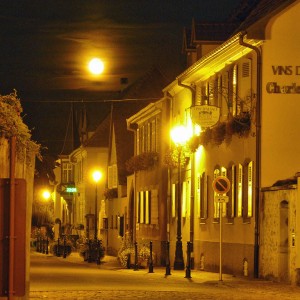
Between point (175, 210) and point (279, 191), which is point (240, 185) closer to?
point (279, 191)

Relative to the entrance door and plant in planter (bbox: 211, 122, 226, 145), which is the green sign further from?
the entrance door

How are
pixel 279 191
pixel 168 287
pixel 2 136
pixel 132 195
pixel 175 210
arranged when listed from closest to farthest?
pixel 2 136 → pixel 168 287 → pixel 279 191 → pixel 175 210 → pixel 132 195

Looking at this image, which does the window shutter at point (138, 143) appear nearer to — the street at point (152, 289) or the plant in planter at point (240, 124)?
the plant in planter at point (240, 124)

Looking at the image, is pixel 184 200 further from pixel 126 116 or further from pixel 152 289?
pixel 126 116

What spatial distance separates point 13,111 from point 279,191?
17118mm

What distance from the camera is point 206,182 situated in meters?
37.3

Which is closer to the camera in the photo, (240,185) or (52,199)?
(240,185)

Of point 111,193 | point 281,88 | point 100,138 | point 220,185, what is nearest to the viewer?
point 220,185

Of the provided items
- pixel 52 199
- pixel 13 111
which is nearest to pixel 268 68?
pixel 13 111

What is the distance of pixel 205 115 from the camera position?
108ft

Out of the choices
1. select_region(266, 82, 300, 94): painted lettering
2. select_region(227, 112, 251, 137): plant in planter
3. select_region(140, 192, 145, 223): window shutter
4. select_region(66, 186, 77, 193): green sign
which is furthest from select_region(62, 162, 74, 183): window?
select_region(266, 82, 300, 94): painted lettering

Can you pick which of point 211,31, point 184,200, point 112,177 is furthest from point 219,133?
point 112,177

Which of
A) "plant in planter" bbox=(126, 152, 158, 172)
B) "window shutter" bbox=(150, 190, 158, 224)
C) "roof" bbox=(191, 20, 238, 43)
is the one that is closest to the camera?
"roof" bbox=(191, 20, 238, 43)

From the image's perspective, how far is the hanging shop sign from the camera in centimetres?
3297
